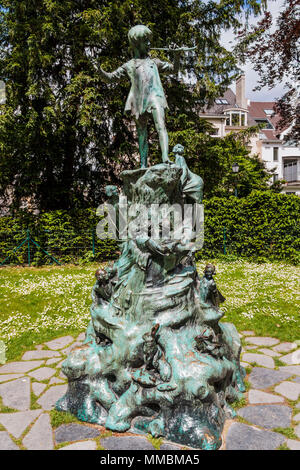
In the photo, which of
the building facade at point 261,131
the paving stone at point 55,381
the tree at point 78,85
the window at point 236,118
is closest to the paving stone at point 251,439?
the paving stone at point 55,381

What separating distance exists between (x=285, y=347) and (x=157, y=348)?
123 inches

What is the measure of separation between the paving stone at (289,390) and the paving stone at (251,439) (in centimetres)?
87

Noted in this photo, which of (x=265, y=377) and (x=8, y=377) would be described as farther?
(x=8, y=377)

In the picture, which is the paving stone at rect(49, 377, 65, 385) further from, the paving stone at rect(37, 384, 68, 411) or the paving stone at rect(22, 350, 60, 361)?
the paving stone at rect(22, 350, 60, 361)

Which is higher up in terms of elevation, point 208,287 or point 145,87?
point 145,87

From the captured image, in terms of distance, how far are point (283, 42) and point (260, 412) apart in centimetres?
1677

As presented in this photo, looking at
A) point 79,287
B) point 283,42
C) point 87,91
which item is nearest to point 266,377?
point 79,287

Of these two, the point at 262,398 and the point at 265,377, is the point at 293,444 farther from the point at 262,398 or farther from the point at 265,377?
the point at 265,377

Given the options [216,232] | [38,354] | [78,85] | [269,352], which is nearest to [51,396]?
[38,354]

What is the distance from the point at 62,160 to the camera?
15367mm

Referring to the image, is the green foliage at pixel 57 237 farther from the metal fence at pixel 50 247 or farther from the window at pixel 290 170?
the window at pixel 290 170

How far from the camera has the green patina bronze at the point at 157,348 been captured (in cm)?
344

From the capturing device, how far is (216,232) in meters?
13.9

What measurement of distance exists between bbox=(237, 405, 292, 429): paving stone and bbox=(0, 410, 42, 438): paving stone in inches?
85.6
